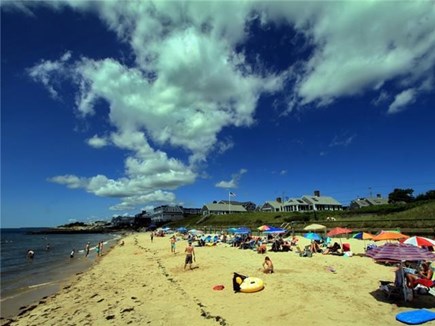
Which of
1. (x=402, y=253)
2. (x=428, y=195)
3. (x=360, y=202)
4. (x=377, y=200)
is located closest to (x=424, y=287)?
(x=402, y=253)

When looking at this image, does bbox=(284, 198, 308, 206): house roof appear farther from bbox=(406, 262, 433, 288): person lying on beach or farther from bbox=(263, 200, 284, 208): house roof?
bbox=(406, 262, 433, 288): person lying on beach

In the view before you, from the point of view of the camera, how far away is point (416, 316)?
29.4ft

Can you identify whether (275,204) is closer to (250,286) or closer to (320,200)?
(320,200)

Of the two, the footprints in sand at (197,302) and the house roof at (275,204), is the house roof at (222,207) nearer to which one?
Result: the house roof at (275,204)

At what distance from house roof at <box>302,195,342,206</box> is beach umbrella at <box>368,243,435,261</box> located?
87.9 m

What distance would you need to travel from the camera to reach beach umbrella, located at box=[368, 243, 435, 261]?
32.5ft

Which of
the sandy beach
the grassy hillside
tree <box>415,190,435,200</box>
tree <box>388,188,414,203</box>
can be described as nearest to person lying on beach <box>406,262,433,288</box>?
the sandy beach

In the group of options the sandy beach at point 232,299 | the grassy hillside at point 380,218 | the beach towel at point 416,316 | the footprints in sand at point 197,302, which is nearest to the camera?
the beach towel at point 416,316

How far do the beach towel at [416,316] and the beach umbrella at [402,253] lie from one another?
146cm

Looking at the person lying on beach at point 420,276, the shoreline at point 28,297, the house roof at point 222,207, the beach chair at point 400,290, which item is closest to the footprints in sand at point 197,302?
the beach chair at point 400,290

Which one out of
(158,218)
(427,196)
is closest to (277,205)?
(427,196)

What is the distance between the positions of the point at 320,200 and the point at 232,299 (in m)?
91.3

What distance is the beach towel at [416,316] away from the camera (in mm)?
8691

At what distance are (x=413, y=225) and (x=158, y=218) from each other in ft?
402
